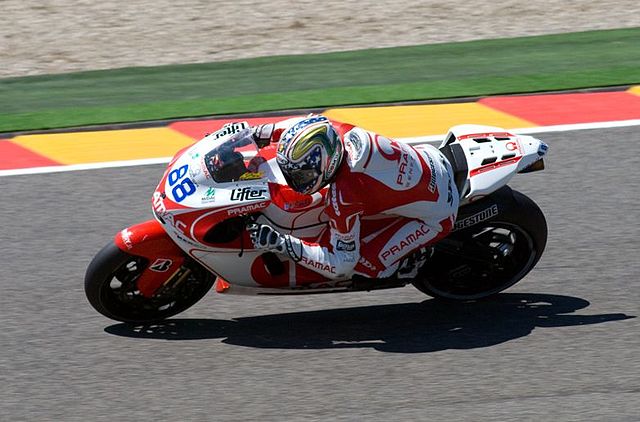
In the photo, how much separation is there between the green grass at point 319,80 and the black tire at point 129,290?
3.83 meters

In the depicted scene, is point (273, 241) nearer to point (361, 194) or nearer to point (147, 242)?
point (361, 194)

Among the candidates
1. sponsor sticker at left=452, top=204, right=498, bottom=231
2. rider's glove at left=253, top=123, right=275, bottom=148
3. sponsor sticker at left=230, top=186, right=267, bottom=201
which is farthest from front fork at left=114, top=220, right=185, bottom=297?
sponsor sticker at left=452, top=204, right=498, bottom=231

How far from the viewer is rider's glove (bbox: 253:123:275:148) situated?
7.14 meters

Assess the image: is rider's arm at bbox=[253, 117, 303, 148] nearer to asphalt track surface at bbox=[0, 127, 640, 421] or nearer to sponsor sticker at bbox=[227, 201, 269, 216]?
sponsor sticker at bbox=[227, 201, 269, 216]

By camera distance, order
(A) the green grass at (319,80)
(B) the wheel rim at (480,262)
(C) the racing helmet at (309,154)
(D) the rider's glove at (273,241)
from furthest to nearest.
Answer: (A) the green grass at (319,80)
(B) the wheel rim at (480,262)
(D) the rider's glove at (273,241)
(C) the racing helmet at (309,154)

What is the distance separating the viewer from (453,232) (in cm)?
747

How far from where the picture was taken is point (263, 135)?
23.5ft

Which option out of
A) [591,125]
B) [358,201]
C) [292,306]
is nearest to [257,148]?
[358,201]

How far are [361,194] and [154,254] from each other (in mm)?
1179

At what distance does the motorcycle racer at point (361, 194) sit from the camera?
6.67 m

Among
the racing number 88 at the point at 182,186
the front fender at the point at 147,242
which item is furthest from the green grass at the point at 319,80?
the racing number 88 at the point at 182,186

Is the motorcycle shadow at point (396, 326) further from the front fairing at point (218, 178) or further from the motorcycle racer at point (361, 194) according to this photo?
the front fairing at point (218, 178)

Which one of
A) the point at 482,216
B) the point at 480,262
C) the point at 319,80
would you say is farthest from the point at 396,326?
the point at 319,80

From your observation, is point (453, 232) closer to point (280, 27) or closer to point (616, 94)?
point (616, 94)
